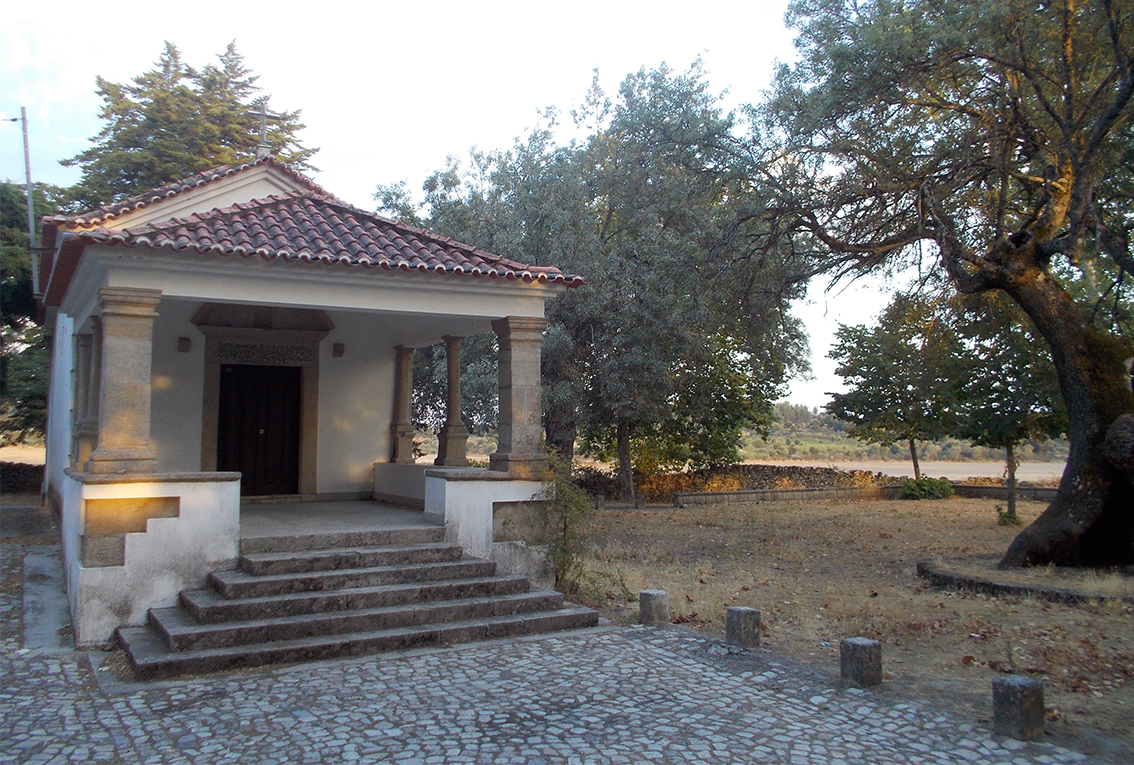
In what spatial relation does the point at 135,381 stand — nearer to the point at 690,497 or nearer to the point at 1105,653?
the point at 1105,653

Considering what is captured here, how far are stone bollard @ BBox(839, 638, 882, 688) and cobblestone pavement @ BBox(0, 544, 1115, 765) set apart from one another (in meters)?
0.17

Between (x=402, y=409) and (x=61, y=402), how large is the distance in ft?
26.3

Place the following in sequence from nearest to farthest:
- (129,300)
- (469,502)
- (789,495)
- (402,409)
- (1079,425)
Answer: (129,300), (469,502), (1079,425), (402,409), (789,495)

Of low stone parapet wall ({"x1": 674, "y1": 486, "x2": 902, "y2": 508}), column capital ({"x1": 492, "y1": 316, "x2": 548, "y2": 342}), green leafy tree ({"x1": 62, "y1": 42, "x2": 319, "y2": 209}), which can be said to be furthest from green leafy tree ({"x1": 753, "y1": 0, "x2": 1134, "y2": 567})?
green leafy tree ({"x1": 62, "y1": 42, "x2": 319, "y2": 209})

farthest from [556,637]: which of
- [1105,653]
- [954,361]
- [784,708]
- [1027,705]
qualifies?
[954,361]

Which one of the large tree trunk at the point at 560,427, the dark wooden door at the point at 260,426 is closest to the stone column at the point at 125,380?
the dark wooden door at the point at 260,426

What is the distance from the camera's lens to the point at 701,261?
1334cm

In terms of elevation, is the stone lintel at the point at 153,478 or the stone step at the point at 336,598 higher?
the stone lintel at the point at 153,478

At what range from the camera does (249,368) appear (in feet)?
38.9

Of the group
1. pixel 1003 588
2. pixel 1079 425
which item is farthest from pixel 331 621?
pixel 1079 425

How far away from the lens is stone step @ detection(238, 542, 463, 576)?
745cm

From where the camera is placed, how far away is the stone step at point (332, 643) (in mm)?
6105

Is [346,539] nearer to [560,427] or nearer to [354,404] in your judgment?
[354,404]

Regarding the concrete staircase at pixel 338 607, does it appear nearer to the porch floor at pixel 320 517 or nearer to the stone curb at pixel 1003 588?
the porch floor at pixel 320 517
